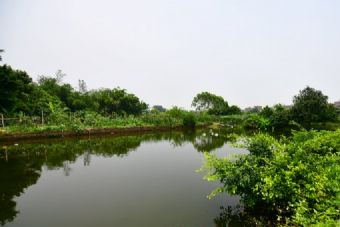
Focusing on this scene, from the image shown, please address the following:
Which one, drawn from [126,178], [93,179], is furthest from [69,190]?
[126,178]

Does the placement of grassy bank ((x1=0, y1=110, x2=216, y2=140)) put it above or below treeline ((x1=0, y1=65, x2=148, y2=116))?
below

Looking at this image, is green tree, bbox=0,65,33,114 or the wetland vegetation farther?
green tree, bbox=0,65,33,114

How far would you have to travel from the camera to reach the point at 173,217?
5.46 metres

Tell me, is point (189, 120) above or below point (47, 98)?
below

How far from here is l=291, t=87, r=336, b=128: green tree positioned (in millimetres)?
23031

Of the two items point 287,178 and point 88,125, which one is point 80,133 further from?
point 287,178

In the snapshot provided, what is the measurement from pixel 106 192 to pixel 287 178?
504 cm

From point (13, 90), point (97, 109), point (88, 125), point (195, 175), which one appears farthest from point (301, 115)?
point (13, 90)

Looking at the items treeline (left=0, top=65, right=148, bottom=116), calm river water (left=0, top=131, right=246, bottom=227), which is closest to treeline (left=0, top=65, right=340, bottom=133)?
treeline (left=0, top=65, right=148, bottom=116)

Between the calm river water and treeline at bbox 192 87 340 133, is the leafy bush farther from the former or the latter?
the calm river water

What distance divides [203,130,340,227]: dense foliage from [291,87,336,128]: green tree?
19289mm

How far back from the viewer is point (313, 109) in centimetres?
2330

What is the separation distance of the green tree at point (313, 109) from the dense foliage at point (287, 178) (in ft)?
63.3

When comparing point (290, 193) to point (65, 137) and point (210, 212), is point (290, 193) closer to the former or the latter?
point (210, 212)
